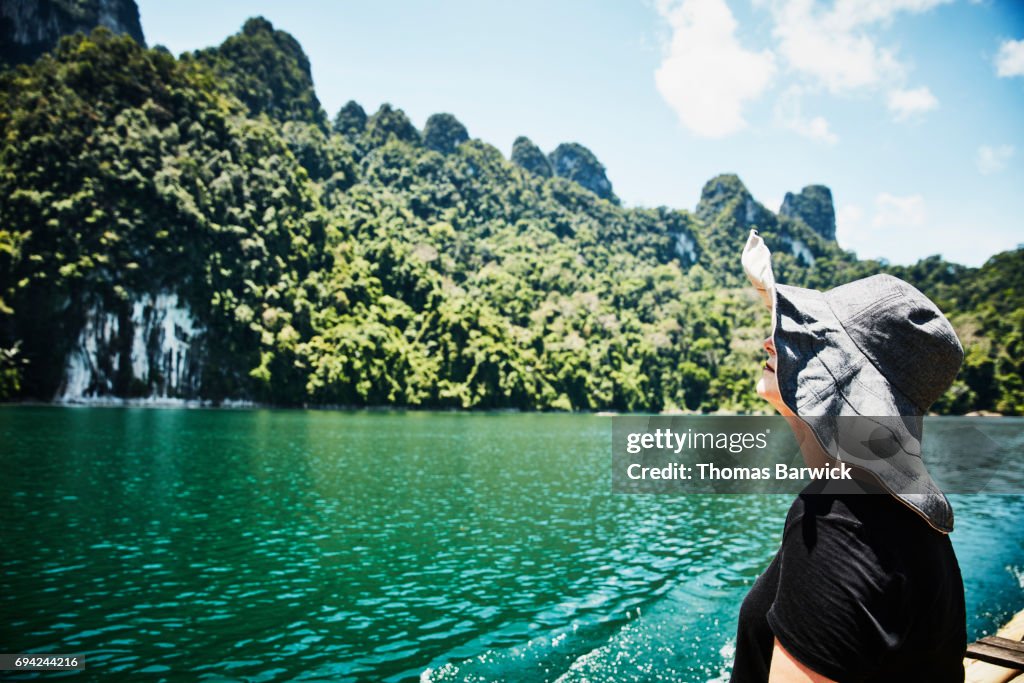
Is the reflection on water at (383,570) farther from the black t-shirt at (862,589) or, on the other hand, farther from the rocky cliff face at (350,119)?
the rocky cliff face at (350,119)

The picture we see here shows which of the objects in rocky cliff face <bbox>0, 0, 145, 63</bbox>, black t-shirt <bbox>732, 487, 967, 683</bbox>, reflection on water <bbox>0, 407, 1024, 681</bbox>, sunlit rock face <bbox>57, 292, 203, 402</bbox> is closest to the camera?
black t-shirt <bbox>732, 487, 967, 683</bbox>

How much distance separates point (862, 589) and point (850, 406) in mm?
357

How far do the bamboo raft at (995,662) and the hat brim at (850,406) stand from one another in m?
2.41

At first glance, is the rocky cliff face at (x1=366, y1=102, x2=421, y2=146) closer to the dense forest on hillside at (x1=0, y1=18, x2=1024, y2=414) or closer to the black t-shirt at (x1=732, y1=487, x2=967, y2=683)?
the dense forest on hillside at (x1=0, y1=18, x2=1024, y2=414)

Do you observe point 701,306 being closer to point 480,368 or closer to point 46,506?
point 480,368

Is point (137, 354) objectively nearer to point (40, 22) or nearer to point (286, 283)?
point (286, 283)

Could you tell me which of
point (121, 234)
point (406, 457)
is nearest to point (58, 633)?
point (406, 457)

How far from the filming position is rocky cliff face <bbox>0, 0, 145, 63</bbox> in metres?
122

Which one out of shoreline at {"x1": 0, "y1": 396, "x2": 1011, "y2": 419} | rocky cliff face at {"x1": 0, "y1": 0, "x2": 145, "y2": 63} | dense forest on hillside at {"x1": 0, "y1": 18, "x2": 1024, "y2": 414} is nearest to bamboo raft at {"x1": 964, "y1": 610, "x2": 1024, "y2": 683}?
shoreline at {"x1": 0, "y1": 396, "x2": 1011, "y2": 419}

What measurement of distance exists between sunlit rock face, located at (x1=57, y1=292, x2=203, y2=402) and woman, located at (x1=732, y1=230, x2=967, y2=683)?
3429 inches

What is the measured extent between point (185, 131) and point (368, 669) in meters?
112

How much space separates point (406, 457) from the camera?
2952 cm

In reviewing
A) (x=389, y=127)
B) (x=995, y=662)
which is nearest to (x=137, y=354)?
(x=995, y=662)

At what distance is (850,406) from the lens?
1244 mm
